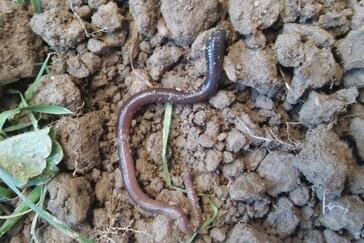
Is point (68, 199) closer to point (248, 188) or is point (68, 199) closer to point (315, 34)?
point (248, 188)

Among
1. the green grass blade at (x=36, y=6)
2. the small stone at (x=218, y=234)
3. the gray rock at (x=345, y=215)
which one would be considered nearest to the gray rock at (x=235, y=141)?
the small stone at (x=218, y=234)

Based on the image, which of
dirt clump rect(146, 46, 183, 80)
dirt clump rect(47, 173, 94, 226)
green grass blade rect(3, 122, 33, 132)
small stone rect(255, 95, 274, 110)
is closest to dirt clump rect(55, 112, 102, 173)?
dirt clump rect(47, 173, 94, 226)

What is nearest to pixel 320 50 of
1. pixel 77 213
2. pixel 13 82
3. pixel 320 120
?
pixel 320 120

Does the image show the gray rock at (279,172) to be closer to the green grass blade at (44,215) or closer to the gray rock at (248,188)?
the gray rock at (248,188)

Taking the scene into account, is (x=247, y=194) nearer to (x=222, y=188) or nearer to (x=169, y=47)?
(x=222, y=188)

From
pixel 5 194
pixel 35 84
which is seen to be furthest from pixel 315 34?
pixel 5 194
